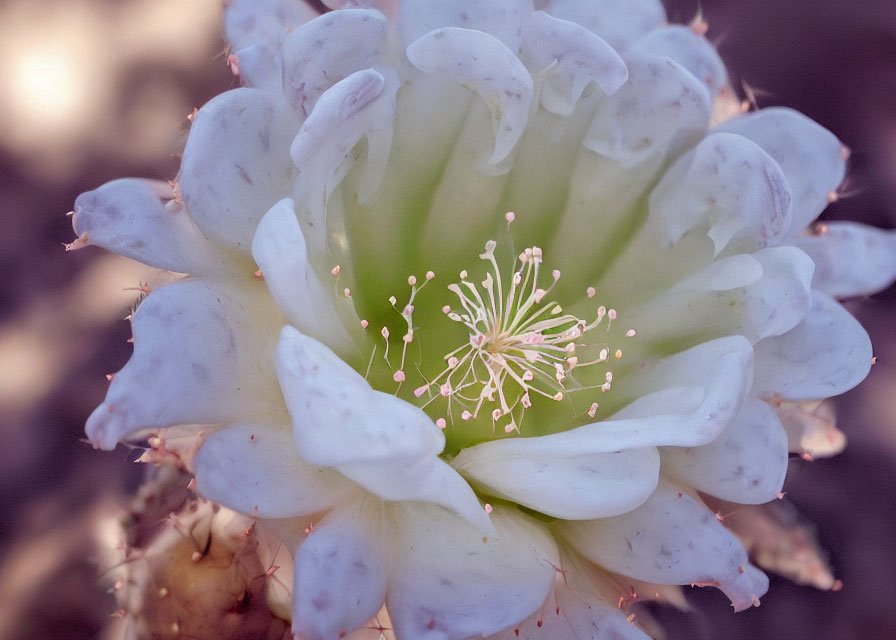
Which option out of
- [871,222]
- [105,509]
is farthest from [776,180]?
[105,509]

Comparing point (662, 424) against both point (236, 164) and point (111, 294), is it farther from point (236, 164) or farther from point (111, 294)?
point (111, 294)

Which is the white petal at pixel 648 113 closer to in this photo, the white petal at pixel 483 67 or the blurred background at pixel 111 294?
the white petal at pixel 483 67

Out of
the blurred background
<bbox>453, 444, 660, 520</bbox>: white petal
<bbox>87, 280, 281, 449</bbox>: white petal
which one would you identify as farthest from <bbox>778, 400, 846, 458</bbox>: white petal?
<bbox>87, 280, 281, 449</bbox>: white petal

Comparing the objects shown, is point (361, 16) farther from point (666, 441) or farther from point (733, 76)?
point (733, 76)

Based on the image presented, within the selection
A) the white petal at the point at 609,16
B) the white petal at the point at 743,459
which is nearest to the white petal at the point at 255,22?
the white petal at the point at 609,16

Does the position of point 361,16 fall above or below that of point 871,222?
above

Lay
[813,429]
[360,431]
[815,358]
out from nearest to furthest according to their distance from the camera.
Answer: [360,431], [815,358], [813,429]

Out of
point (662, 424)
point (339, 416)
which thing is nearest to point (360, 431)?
point (339, 416)
